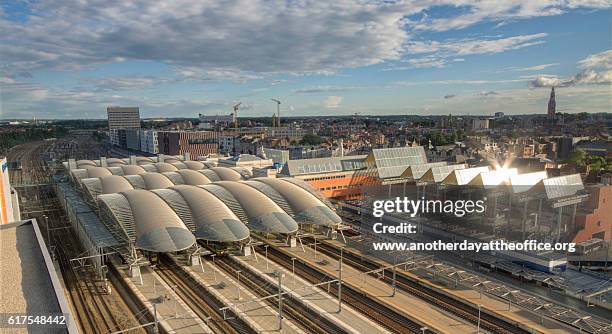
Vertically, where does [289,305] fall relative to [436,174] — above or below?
below

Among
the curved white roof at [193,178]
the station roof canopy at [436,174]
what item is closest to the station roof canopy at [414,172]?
the station roof canopy at [436,174]

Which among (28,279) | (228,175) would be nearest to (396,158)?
(228,175)

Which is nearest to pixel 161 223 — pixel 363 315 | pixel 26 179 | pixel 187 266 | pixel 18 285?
pixel 187 266

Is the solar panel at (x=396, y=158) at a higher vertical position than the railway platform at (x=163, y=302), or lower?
higher

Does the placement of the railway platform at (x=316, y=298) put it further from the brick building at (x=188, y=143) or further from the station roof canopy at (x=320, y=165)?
the brick building at (x=188, y=143)

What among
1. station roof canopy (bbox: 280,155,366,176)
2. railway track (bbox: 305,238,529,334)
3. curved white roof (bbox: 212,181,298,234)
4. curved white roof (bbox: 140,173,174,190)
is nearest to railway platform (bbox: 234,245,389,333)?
curved white roof (bbox: 212,181,298,234)

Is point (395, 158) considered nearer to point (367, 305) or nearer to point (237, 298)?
point (367, 305)
